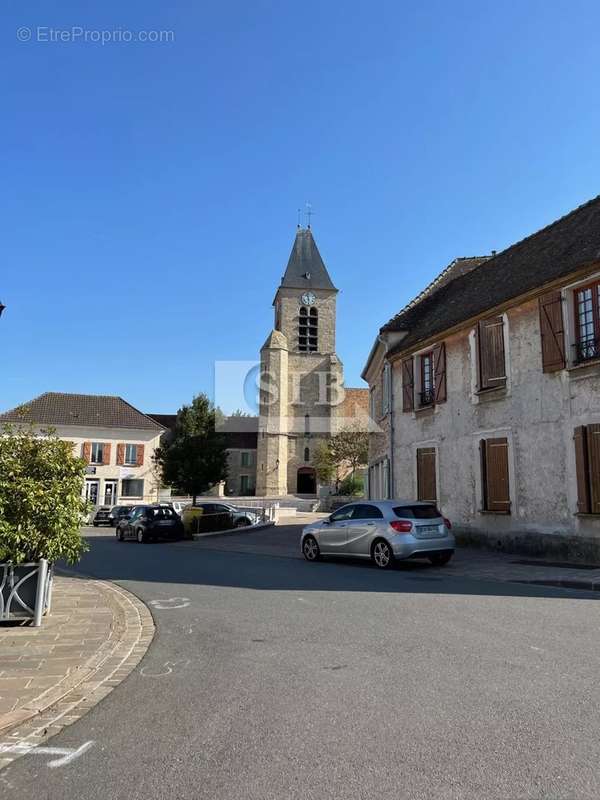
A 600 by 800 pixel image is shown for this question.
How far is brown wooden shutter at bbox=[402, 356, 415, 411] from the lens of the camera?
781 inches

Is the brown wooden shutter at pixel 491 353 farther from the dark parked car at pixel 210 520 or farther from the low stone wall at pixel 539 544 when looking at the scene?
the dark parked car at pixel 210 520

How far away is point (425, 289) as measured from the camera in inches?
945

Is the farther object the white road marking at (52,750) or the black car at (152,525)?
the black car at (152,525)

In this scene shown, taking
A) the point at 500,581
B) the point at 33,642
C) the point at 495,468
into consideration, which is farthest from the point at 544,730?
the point at 495,468

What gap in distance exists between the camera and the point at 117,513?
3328cm

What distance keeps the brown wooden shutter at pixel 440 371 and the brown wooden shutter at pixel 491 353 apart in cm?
167

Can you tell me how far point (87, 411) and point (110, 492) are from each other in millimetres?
7167

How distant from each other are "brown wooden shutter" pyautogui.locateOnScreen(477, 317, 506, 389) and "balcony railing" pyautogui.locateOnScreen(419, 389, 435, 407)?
8.31 ft

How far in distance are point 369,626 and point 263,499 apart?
146ft

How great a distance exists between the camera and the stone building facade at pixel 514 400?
13.4 m

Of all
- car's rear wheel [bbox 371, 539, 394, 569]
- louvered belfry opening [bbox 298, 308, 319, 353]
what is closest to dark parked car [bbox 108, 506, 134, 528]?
car's rear wheel [bbox 371, 539, 394, 569]

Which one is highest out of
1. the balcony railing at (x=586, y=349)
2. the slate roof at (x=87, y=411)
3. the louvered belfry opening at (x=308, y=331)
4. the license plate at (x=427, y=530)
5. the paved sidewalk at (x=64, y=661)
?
the louvered belfry opening at (x=308, y=331)

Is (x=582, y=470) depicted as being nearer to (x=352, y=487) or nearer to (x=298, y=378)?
(x=352, y=487)

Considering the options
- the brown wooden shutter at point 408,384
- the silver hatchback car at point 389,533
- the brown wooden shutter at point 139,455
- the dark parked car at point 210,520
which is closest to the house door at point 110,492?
the brown wooden shutter at point 139,455
